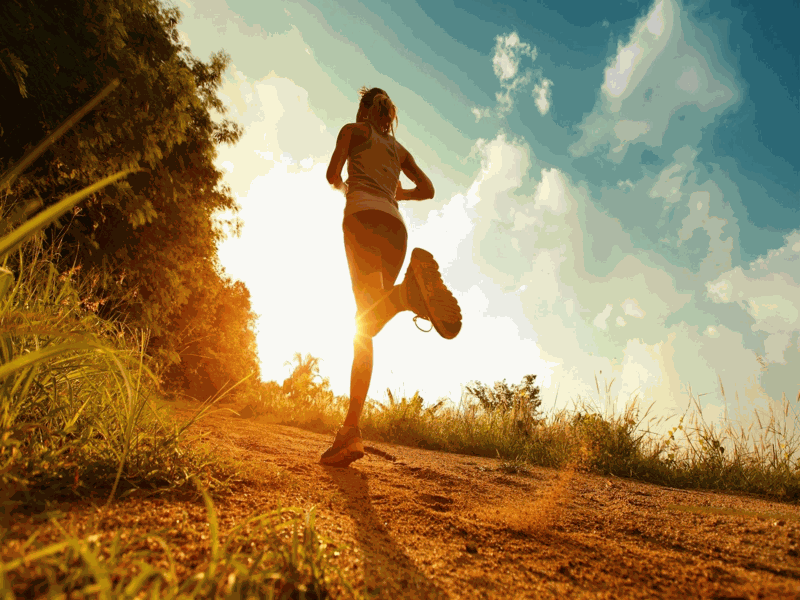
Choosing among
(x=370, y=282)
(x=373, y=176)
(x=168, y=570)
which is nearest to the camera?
(x=168, y=570)

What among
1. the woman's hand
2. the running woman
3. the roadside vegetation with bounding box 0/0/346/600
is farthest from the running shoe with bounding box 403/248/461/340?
the roadside vegetation with bounding box 0/0/346/600

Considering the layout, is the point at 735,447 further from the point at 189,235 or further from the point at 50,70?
the point at 189,235

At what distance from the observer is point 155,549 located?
74 centimetres

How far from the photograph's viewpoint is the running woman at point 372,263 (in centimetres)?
220

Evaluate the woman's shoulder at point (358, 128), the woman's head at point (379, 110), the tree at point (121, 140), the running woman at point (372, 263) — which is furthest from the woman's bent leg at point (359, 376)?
the tree at point (121, 140)

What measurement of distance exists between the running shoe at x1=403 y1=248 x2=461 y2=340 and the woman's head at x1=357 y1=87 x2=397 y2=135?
1.30 metres

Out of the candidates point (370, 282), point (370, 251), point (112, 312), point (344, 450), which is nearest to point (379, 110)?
point (370, 251)

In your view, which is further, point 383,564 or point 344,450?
point 344,450

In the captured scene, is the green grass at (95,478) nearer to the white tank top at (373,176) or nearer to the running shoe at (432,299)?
the running shoe at (432,299)

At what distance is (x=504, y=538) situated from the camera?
46.6 inches

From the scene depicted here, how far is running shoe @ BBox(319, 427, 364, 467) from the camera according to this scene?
6.79 feet

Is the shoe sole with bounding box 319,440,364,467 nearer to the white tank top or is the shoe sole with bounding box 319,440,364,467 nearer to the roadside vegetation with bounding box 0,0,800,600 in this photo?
the roadside vegetation with bounding box 0,0,800,600

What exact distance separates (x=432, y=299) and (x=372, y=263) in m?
0.47

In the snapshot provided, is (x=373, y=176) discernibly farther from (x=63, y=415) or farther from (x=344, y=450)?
(x=63, y=415)
